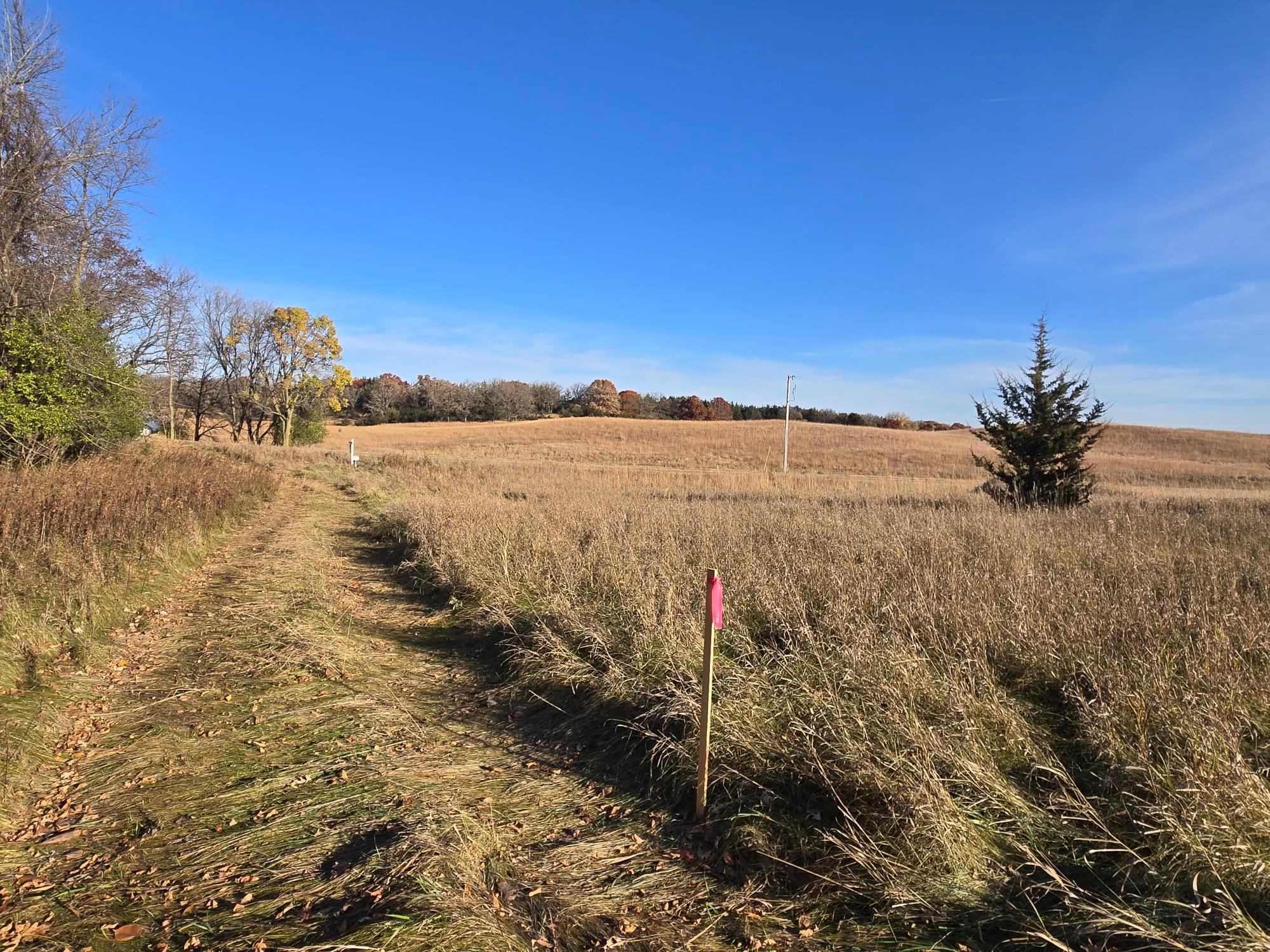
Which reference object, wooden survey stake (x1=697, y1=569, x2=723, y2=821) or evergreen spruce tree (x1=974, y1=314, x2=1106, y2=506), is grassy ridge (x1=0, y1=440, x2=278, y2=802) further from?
evergreen spruce tree (x1=974, y1=314, x2=1106, y2=506)

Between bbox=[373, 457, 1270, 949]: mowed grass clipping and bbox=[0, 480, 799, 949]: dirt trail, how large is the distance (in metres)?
0.53

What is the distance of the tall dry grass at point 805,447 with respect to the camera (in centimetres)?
4197

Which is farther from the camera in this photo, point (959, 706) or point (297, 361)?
point (297, 361)

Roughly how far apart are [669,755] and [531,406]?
93.3m

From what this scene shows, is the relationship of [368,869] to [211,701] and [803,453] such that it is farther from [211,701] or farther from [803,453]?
[803,453]

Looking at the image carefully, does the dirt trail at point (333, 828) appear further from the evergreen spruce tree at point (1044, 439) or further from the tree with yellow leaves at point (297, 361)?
the tree with yellow leaves at point (297, 361)

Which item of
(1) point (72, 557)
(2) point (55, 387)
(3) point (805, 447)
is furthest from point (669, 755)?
(3) point (805, 447)

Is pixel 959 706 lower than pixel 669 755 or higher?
higher

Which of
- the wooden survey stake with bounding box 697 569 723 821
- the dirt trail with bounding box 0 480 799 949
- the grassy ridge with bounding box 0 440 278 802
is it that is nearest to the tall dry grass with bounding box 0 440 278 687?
the grassy ridge with bounding box 0 440 278 802

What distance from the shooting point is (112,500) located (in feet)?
29.9

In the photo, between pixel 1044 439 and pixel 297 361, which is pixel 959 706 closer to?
pixel 1044 439

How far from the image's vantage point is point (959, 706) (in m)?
3.52

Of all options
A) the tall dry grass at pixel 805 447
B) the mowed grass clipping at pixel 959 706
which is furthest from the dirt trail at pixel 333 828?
the tall dry grass at pixel 805 447

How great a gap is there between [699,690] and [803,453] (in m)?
48.4
